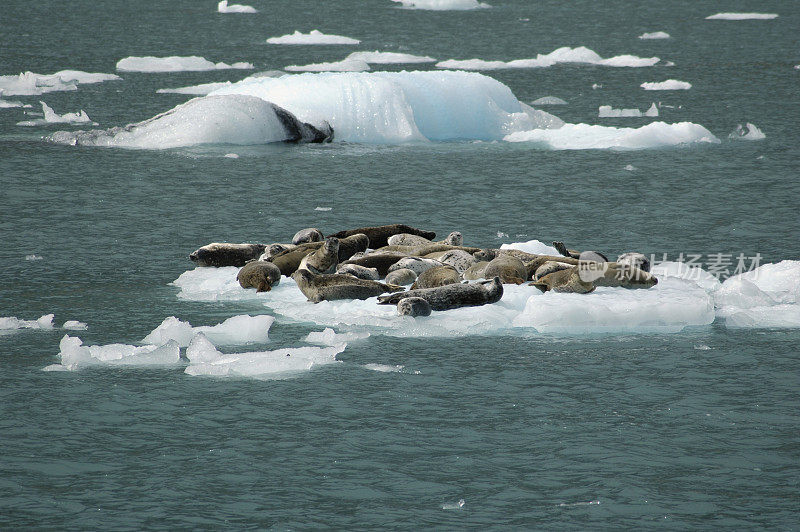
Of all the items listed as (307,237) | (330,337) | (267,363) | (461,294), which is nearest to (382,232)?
(307,237)

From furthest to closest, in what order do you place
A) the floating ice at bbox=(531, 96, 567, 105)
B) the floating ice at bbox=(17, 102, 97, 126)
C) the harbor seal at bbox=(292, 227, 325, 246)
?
1. the floating ice at bbox=(531, 96, 567, 105)
2. the floating ice at bbox=(17, 102, 97, 126)
3. the harbor seal at bbox=(292, 227, 325, 246)

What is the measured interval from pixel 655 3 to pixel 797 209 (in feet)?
121

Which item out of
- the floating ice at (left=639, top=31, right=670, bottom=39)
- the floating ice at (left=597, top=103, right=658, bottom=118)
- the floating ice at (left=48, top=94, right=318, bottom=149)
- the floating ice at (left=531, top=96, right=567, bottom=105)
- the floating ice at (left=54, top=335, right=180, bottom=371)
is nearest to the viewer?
the floating ice at (left=54, top=335, right=180, bottom=371)

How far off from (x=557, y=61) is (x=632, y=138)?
39.9ft

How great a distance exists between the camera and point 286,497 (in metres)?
5.22

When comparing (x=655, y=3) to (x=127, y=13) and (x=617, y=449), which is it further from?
(x=617, y=449)

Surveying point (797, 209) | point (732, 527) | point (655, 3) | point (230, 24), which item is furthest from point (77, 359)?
point (655, 3)

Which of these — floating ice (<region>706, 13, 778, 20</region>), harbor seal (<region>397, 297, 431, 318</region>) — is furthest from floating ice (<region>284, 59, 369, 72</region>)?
harbor seal (<region>397, 297, 431, 318</region>)

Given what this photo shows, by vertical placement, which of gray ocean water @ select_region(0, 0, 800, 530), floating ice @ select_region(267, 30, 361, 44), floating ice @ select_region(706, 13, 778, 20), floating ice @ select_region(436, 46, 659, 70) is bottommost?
gray ocean water @ select_region(0, 0, 800, 530)

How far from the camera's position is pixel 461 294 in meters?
8.19

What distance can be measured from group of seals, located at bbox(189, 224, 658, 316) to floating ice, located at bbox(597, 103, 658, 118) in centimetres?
989

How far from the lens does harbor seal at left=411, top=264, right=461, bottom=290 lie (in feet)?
28.0

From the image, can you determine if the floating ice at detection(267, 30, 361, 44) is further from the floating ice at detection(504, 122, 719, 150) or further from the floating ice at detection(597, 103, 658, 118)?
the floating ice at detection(504, 122, 719, 150)

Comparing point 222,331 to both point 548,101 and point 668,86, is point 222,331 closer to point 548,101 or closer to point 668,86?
point 548,101
